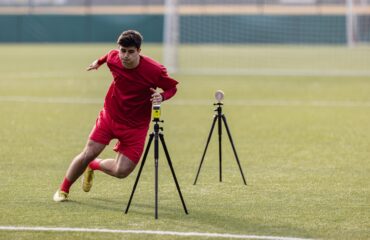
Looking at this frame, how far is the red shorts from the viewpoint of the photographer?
9250mm

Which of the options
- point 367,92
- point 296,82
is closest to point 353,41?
point 296,82

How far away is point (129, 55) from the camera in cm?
884

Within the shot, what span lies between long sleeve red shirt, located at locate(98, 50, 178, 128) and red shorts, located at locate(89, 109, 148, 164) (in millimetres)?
53

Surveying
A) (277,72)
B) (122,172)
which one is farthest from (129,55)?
(277,72)

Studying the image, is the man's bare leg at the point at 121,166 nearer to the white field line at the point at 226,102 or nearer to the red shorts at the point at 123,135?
the red shorts at the point at 123,135

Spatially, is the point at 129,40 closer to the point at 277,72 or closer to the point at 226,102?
the point at 226,102

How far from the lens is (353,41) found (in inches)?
1590

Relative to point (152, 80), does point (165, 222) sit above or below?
below

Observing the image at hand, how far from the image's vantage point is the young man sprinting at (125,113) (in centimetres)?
905

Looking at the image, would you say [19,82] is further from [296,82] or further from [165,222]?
[165,222]

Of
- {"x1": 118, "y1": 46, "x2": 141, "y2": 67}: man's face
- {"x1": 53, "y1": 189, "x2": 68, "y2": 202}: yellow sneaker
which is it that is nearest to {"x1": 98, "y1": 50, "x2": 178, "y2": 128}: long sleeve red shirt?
{"x1": 118, "y1": 46, "x2": 141, "y2": 67}: man's face

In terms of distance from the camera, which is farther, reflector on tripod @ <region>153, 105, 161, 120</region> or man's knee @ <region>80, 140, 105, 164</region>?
man's knee @ <region>80, 140, 105, 164</region>

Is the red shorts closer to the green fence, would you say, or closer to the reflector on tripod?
the reflector on tripod

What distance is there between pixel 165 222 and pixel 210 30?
3197cm
